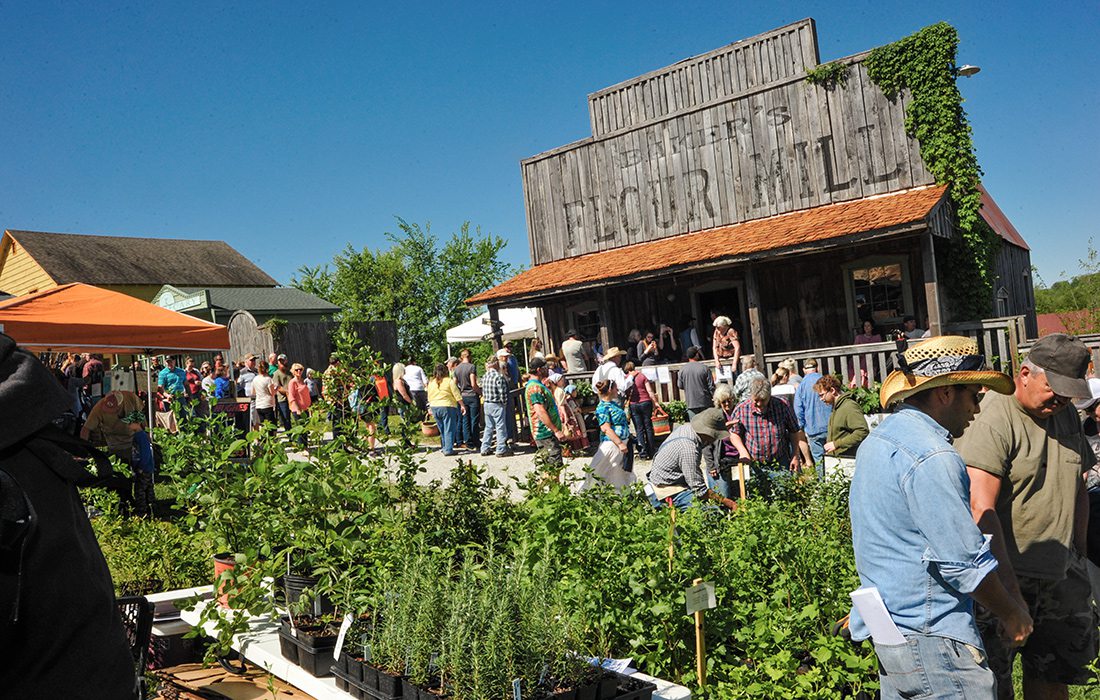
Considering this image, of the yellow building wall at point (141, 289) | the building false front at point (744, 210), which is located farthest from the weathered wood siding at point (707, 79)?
the yellow building wall at point (141, 289)

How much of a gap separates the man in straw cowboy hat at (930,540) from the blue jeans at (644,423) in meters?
10.00

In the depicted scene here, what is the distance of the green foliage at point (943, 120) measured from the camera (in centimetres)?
1466

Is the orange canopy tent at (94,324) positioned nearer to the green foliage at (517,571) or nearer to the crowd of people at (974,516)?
the crowd of people at (974,516)

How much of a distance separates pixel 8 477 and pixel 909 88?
1611cm

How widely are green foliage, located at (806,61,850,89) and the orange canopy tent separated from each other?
1225cm

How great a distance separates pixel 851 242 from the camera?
13.7 metres

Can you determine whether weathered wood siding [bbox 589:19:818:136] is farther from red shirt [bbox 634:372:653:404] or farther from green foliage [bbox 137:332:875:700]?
green foliage [bbox 137:332:875:700]

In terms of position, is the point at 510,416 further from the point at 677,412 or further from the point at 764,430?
the point at 764,430

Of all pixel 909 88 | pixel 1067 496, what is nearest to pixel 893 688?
pixel 1067 496

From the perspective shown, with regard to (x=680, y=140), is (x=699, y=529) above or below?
below

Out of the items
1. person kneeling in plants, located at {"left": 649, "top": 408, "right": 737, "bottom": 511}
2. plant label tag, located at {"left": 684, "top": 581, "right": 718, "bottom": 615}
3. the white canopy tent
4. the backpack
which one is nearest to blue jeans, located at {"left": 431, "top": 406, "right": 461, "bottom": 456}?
the white canopy tent

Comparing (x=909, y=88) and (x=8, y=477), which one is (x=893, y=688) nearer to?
(x=8, y=477)

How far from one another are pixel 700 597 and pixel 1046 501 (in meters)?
1.61

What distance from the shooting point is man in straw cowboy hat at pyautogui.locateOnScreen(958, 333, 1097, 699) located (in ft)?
11.7
